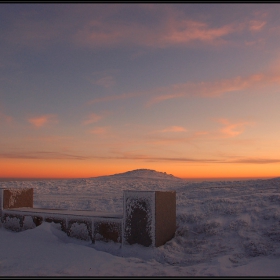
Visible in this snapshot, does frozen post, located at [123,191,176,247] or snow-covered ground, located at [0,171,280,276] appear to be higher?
frozen post, located at [123,191,176,247]

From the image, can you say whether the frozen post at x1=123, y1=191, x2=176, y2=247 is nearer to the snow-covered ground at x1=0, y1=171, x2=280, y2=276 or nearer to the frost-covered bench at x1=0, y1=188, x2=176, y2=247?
the frost-covered bench at x1=0, y1=188, x2=176, y2=247

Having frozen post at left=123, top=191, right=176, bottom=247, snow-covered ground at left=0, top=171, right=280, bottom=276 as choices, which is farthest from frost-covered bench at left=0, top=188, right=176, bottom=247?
snow-covered ground at left=0, top=171, right=280, bottom=276

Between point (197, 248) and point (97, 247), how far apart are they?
123 inches

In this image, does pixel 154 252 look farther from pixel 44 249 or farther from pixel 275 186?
pixel 275 186

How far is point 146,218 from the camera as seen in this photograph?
32.7ft

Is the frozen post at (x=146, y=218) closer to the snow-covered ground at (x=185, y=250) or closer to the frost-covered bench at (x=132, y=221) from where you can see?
the frost-covered bench at (x=132, y=221)

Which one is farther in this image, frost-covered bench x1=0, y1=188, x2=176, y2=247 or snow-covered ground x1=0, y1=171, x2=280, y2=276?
frost-covered bench x1=0, y1=188, x2=176, y2=247

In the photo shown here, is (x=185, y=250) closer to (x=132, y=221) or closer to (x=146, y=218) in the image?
(x=146, y=218)

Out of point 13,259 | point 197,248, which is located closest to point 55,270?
point 13,259

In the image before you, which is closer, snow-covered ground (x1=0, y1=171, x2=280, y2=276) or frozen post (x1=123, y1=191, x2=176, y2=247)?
snow-covered ground (x1=0, y1=171, x2=280, y2=276)

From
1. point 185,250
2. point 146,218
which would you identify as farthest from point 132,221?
point 185,250

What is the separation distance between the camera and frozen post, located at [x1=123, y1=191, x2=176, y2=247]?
986cm

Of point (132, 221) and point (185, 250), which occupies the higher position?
point (132, 221)

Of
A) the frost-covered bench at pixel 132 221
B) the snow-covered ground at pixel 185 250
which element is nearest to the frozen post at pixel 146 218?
the frost-covered bench at pixel 132 221
